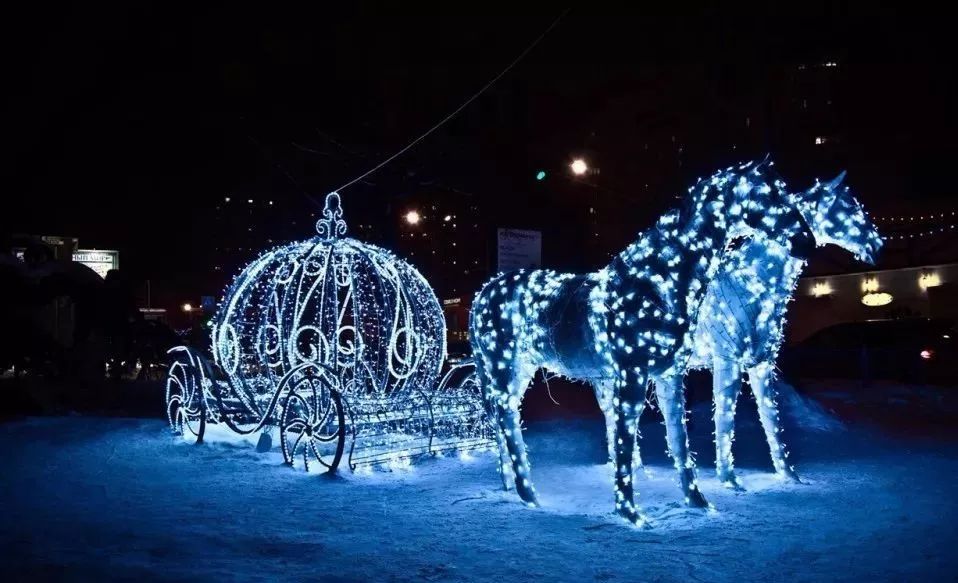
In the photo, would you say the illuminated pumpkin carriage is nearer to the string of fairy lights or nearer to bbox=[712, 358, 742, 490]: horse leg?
bbox=[712, 358, 742, 490]: horse leg

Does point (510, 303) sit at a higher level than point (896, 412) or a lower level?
higher

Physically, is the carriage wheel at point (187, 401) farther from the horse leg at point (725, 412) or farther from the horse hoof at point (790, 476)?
the horse hoof at point (790, 476)

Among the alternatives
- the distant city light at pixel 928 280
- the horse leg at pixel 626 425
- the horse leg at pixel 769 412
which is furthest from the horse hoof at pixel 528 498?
the distant city light at pixel 928 280

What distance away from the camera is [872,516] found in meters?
6.66

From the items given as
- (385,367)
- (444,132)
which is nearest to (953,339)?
(444,132)

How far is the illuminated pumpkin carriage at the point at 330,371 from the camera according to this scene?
9398 millimetres

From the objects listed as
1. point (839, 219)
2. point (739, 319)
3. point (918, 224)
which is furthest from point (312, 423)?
point (918, 224)

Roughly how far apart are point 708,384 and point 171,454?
36.5ft

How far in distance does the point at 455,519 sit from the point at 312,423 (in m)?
3.05

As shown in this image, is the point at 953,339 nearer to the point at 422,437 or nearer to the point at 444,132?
the point at 444,132

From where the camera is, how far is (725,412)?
8094 mm

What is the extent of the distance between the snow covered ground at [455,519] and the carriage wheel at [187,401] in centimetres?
67

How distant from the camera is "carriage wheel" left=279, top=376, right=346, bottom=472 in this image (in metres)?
8.98

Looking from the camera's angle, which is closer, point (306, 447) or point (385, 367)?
point (306, 447)
